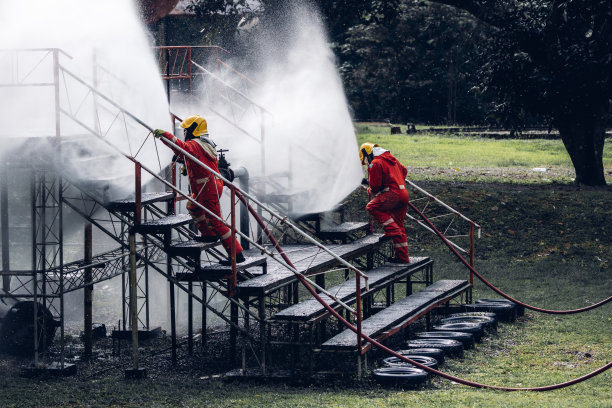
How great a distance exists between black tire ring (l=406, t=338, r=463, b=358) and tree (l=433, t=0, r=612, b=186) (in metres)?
12.0

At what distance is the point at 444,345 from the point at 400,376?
5.89ft

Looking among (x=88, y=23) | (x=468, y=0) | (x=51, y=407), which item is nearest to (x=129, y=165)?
(x=88, y=23)

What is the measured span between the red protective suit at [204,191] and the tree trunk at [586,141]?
1435cm

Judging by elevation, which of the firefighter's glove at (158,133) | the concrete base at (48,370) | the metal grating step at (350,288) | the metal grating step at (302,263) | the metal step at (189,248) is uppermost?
the firefighter's glove at (158,133)

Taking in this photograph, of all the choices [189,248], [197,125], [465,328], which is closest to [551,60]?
[465,328]

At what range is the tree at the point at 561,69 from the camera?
921 inches

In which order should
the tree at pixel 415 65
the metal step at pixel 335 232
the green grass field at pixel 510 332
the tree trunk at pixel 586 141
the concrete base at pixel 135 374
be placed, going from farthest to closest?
the tree at pixel 415 65 → the tree trunk at pixel 586 141 → the metal step at pixel 335 232 → the concrete base at pixel 135 374 → the green grass field at pixel 510 332

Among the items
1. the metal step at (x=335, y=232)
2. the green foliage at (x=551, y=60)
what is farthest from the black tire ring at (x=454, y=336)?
the green foliage at (x=551, y=60)

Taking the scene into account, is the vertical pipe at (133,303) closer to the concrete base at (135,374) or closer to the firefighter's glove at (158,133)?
the concrete base at (135,374)

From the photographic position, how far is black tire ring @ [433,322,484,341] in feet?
44.0

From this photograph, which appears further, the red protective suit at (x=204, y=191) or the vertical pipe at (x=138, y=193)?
the red protective suit at (x=204, y=191)

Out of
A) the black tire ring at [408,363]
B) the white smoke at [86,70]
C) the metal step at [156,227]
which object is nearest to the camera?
the black tire ring at [408,363]

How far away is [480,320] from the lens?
14148mm

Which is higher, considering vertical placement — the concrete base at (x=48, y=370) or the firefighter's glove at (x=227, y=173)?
the firefighter's glove at (x=227, y=173)
